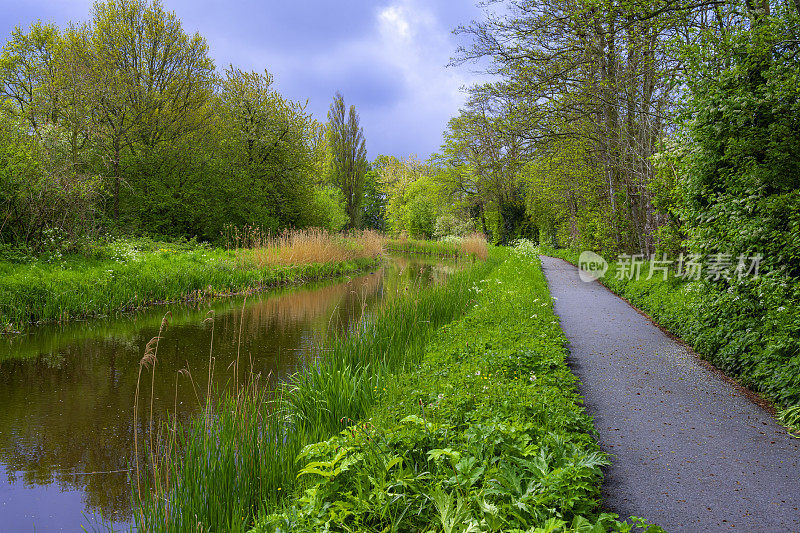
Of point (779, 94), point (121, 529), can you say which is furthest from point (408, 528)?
point (779, 94)

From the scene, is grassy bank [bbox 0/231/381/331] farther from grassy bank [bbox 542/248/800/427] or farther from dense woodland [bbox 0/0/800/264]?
grassy bank [bbox 542/248/800/427]

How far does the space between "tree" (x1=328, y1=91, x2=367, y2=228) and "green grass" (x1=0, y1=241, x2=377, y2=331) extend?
18847 mm

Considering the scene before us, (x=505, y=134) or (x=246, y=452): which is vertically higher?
(x=505, y=134)

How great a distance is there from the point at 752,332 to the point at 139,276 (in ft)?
36.1

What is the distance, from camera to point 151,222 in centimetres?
1792

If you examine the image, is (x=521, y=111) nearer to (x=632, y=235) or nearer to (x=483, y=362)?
(x=632, y=235)

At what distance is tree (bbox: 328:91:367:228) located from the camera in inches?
1259

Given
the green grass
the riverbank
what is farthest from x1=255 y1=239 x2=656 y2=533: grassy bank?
the green grass

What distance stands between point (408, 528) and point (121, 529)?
2081 mm

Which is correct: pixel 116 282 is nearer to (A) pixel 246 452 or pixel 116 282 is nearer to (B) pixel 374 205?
(A) pixel 246 452

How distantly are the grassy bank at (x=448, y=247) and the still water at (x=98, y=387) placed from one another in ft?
41.9

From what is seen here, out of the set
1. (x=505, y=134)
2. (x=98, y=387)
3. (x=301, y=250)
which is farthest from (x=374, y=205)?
(x=98, y=387)

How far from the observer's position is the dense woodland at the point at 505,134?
532 centimetres

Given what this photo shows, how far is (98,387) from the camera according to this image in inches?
218
